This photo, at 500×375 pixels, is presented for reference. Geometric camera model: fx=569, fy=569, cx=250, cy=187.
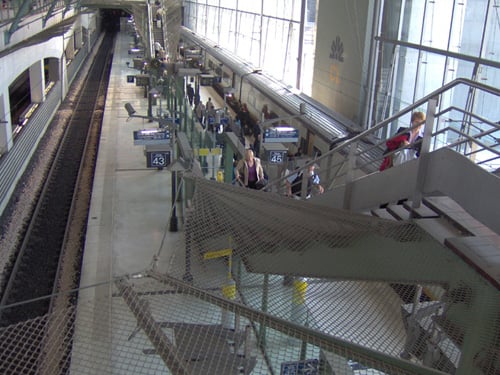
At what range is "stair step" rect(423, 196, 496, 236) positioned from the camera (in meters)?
3.98

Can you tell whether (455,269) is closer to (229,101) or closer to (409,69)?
(409,69)

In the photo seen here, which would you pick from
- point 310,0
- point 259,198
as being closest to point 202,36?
point 310,0

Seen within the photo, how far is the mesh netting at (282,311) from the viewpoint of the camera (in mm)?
2865

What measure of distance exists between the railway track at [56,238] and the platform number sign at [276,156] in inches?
155

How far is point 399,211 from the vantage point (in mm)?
4836

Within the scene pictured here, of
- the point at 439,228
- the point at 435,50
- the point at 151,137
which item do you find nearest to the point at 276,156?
the point at 151,137

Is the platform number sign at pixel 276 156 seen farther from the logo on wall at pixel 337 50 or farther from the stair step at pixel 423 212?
the stair step at pixel 423 212

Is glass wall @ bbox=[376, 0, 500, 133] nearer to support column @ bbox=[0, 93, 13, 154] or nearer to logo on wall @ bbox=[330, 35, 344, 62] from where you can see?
logo on wall @ bbox=[330, 35, 344, 62]

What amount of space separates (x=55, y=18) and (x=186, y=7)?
1777 centimetres

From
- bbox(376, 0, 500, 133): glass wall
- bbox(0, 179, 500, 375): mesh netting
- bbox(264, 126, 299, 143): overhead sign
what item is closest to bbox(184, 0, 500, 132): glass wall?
bbox(376, 0, 500, 133): glass wall

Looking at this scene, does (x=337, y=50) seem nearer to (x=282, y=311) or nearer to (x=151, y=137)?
(x=151, y=137)

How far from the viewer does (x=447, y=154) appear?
430 cm

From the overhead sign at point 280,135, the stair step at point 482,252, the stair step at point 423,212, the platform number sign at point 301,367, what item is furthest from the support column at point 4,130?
the stair step at point 482,252

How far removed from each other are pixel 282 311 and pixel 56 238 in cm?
853
